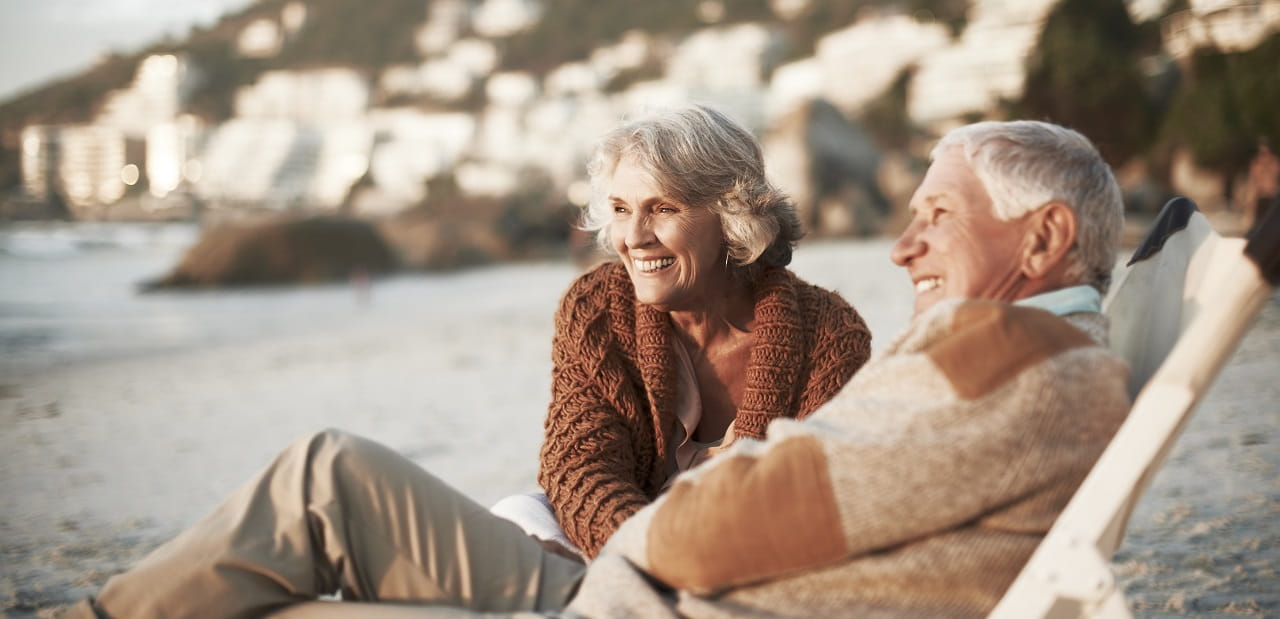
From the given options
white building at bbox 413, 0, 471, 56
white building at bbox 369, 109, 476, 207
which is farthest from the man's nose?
white building at bbox 413, 0, 471, 56

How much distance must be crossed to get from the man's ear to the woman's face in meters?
0.98

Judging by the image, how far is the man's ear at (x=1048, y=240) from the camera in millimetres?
1795

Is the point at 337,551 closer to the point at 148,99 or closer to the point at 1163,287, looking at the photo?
the point at 1163,287

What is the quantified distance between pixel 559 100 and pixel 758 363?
98.2 metres

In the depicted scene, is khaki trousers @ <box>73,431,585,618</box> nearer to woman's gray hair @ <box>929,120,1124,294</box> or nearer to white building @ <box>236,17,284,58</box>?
woman's gray hair @ <box>929,120,1124,294</box>

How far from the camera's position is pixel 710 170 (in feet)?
8.68

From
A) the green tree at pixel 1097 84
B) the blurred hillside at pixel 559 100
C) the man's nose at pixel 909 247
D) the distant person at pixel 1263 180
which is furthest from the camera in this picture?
the green tree at pixel 1097 84

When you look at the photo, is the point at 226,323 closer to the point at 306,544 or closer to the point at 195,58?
the point at 306,544

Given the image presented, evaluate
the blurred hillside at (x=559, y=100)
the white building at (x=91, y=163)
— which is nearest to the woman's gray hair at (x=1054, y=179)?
the blurred hillside at (x=559, y=100)

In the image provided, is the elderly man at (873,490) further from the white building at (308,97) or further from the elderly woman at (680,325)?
the white building at (308,97)

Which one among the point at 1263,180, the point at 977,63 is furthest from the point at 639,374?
the point at 977,63

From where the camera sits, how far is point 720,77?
325 ft

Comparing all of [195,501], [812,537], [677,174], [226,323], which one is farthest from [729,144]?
[226,323]

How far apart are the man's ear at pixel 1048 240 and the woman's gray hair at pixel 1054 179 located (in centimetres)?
1
